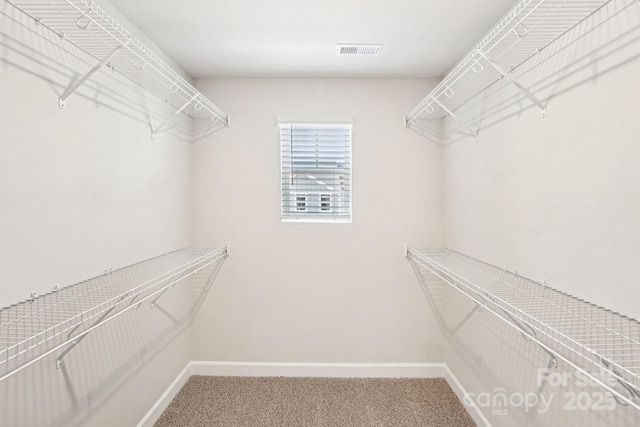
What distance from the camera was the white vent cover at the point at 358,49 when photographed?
2051mm

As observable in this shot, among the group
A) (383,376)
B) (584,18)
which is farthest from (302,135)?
(383,376)

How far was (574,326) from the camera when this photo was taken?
103 cm

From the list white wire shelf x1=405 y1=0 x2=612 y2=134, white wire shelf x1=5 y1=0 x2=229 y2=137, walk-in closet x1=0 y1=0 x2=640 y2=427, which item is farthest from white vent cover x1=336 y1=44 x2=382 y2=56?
white wire shelf x1=5 y1=0 x2=229 y2=137

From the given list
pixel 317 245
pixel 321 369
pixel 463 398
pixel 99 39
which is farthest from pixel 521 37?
pixel 321 369

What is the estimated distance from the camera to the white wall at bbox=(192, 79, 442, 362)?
2625mm

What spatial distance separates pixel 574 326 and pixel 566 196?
0.55 m

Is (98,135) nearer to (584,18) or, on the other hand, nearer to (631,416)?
(584,18)

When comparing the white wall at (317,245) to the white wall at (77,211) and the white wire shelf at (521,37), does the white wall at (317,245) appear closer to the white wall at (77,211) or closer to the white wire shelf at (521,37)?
the white wall at (77,211)

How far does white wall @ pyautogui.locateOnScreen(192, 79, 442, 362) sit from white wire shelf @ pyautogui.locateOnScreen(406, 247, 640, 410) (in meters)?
0.88

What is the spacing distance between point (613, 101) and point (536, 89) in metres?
0.42

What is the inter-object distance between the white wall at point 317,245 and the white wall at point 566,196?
615 mm

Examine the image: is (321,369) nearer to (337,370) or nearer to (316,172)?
(337,370)

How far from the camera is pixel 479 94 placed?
80.4 inches

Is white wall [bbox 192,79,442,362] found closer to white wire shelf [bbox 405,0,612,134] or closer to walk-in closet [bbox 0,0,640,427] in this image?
walk-in closet [bbox 0,0,640,427]
